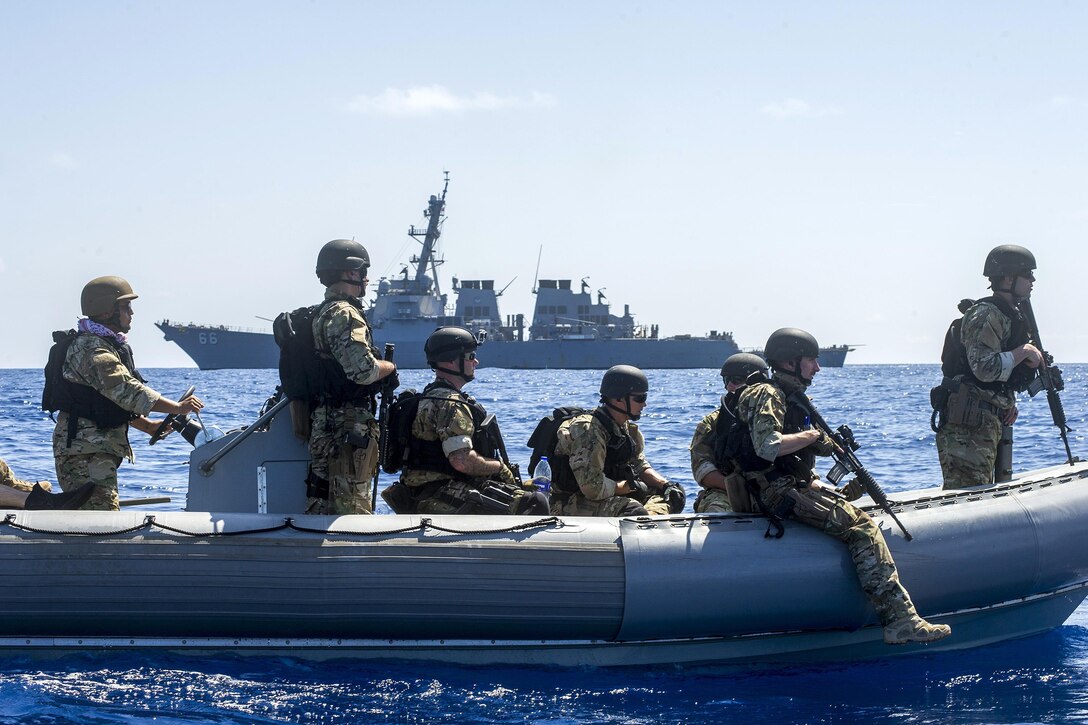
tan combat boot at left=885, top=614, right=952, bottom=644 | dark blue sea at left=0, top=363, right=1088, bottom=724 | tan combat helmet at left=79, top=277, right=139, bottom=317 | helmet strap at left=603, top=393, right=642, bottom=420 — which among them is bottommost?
dark blue sea at left=0, top=363, right=1088, bottom=724

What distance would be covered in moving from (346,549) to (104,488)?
141cm

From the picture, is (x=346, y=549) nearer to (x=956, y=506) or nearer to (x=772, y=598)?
(x=772, y=598)

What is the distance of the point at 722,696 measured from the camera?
16.9ft

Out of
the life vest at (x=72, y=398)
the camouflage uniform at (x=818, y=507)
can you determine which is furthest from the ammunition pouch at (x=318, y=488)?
the camouflage uniform at (x=818, y=507)

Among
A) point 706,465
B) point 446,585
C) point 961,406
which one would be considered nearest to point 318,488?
point 446,585

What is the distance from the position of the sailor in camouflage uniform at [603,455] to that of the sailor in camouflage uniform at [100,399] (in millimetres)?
1937

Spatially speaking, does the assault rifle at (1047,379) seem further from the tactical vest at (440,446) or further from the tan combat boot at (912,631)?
the tactical vest at (440,446)

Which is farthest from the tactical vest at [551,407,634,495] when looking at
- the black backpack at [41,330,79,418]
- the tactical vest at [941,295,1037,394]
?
the black backpack at [41,330,79,418]

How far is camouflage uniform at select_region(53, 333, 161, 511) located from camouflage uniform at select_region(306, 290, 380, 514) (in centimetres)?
83

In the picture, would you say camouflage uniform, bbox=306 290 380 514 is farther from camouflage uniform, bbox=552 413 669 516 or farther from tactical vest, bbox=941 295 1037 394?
tactical vest, bbox=941 295 1037 394

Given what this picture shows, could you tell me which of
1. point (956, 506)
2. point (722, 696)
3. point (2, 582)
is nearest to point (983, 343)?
point (956, 506)

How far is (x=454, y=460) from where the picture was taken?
219 inches

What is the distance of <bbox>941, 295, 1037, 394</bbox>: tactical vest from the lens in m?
6.81

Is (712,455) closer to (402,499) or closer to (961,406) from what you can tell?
(961,406)
